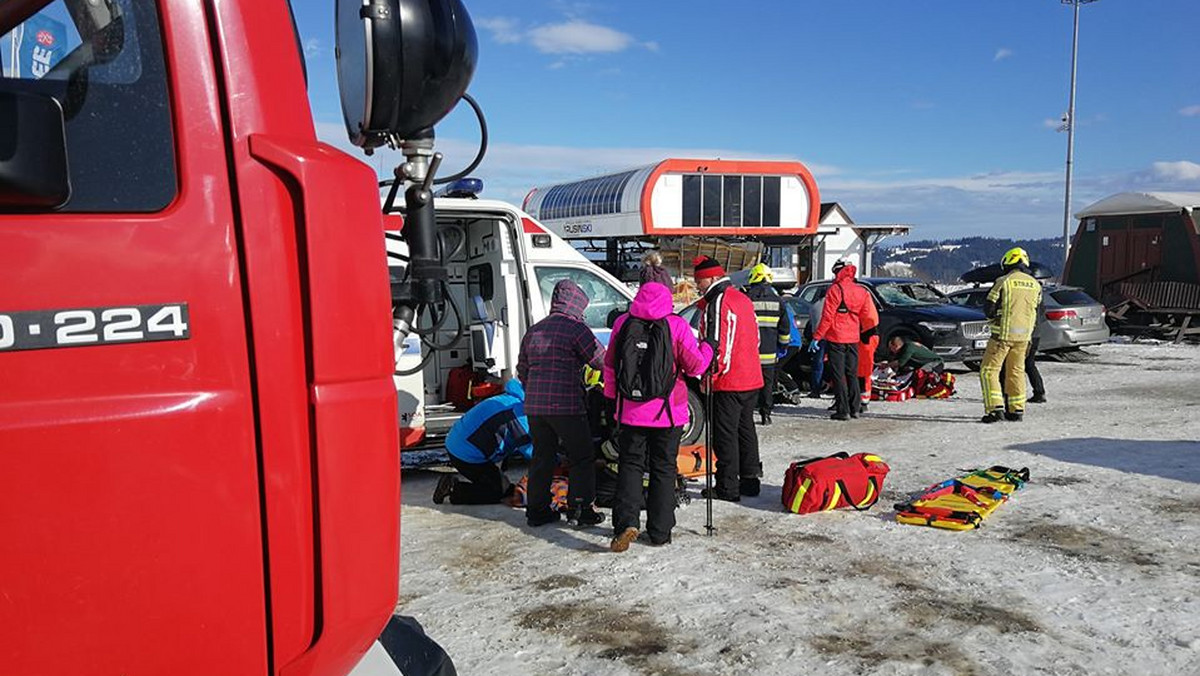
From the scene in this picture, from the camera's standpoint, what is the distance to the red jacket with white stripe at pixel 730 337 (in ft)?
21.6

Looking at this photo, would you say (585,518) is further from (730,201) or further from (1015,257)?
(730,201)

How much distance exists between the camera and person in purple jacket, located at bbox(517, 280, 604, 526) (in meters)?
5.81

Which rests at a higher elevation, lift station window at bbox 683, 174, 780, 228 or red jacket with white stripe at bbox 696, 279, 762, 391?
lift station window at bbox 683, 174, 780, 228

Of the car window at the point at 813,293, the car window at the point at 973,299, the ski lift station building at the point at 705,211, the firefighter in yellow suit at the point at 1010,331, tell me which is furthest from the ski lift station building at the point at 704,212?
the firefighter in yellow suit at the point at 1010,331

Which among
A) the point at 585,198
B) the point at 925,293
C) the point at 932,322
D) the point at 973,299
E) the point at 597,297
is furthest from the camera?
the point at 585,198

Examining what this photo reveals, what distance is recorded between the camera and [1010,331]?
9.37 metres

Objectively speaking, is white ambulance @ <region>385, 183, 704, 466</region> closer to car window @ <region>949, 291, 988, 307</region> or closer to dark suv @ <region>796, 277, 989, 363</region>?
dark suv @ <region>796, 277, 989, 363</region>

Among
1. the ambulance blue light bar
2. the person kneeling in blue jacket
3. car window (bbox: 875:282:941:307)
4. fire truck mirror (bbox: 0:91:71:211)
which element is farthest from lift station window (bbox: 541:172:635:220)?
fire truck mirror (bbox: 0:91:71:211)

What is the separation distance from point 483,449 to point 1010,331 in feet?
19.4

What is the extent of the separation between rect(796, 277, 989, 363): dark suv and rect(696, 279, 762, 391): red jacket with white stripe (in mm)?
7612

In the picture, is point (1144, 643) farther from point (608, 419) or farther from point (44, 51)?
point (44, 51)

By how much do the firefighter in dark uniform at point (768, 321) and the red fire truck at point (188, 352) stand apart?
725 cm

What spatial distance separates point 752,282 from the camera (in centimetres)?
956

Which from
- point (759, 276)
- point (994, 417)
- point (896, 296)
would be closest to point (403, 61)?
point (759, 276)
